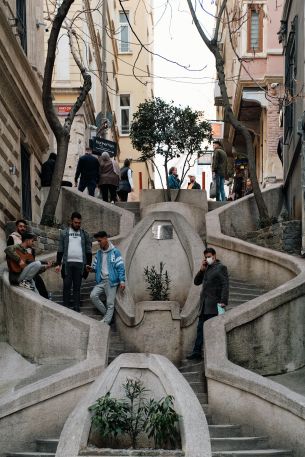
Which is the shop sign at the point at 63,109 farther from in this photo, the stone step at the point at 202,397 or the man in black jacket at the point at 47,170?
the stone step at the point at 202,397

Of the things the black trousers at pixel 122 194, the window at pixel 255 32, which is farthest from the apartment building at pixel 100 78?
the window at pixel 255 32

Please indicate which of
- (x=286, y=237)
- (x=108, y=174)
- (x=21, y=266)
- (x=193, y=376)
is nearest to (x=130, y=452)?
(x=193, y=376)

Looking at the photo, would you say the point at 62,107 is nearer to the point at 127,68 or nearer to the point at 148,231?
the point at 148,231

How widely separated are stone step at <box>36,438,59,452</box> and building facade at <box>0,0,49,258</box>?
7177 mm

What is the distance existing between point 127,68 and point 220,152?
30.5 metres

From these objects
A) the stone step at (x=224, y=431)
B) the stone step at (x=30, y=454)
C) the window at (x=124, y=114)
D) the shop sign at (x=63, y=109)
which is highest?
the window at (x=124, y=114)

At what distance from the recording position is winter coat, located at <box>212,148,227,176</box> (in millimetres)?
26531

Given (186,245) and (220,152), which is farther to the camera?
(220,152)

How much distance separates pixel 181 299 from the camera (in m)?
17.3

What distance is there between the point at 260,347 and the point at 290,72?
34.2 feet

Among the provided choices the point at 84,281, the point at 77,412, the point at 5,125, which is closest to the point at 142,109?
the point at 5,125

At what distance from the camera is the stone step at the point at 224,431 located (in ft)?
39.1

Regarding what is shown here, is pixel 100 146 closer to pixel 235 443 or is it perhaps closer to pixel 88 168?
pixel 88 168

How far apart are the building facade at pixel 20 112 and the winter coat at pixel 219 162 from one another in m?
4.45
